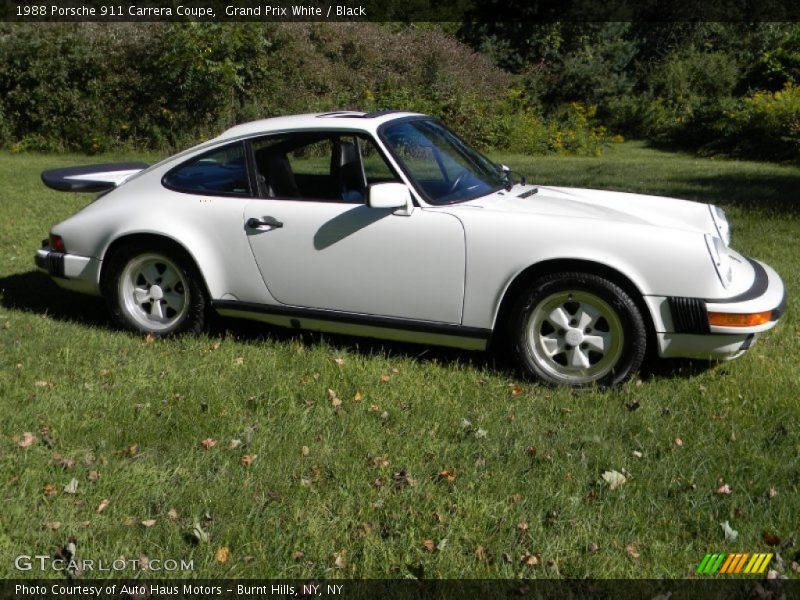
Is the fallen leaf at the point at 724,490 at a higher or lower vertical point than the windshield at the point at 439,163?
lower

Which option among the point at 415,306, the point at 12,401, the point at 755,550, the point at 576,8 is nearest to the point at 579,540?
the point at 755,550

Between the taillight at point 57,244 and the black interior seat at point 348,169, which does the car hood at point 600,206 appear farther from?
the taillight at point 57,244

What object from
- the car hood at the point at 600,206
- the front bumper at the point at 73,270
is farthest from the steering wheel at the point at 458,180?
the front bumper at the point at 73,270

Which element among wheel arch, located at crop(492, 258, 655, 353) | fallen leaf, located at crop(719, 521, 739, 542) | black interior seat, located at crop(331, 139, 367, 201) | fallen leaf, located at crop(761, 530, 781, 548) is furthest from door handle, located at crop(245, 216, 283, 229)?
fallen leaf, located at crop(761, 530, 781, 548)

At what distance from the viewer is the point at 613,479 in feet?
12.8

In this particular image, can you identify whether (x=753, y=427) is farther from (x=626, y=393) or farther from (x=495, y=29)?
(x=495, y=29)

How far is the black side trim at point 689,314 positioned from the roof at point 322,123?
206cm

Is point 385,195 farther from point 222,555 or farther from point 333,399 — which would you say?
point 222,555

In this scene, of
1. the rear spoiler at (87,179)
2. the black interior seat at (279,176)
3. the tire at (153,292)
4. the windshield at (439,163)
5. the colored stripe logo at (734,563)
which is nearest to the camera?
the colored stripe logo at (734,563)

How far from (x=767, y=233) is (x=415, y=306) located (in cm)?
548

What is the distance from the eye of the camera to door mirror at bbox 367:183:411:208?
4.81m

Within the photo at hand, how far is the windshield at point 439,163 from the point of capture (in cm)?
524

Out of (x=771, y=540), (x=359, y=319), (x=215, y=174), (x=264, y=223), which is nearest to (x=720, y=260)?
(x=771, y=540)

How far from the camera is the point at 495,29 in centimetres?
2844
